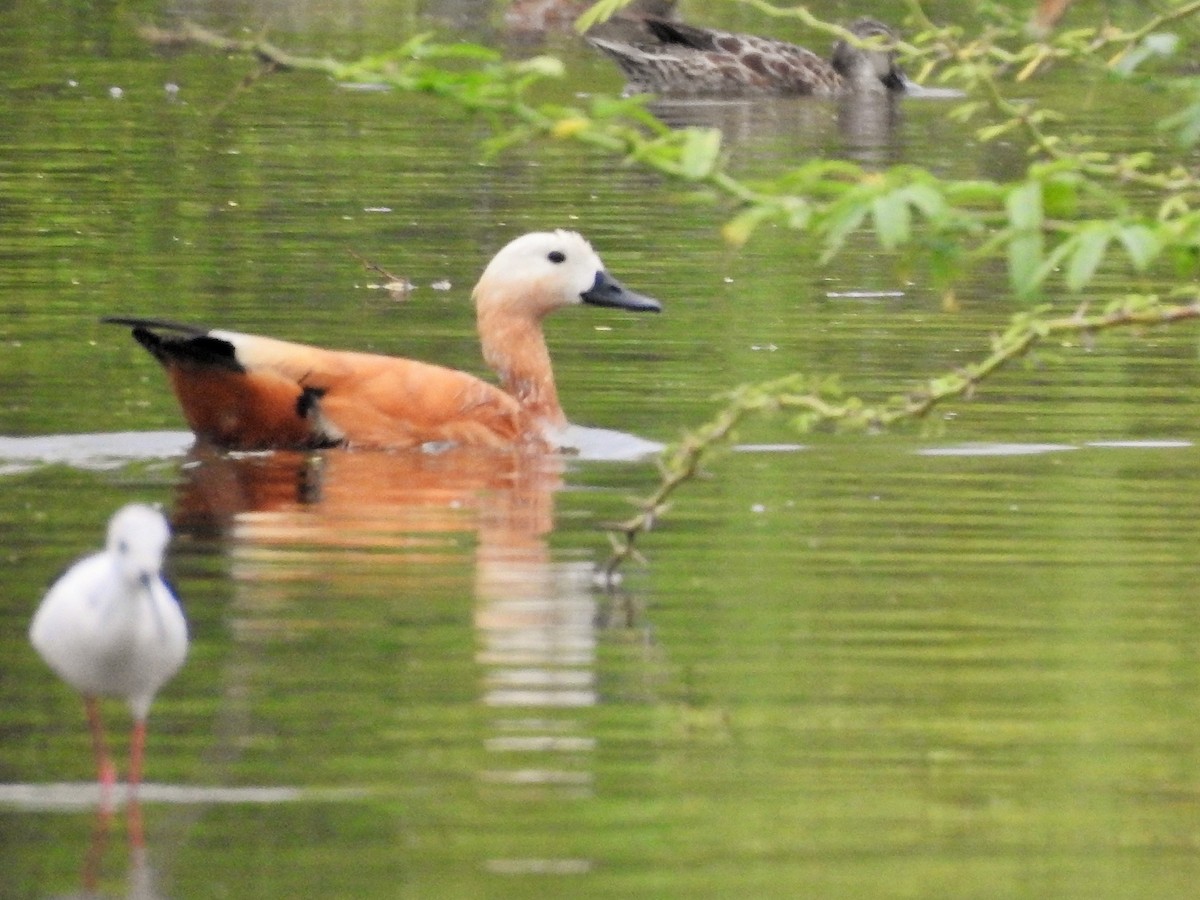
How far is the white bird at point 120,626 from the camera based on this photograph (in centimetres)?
587

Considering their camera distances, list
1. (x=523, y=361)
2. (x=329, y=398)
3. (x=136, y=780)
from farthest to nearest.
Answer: (x=523, y=361) < (x=329, y=398) < (x=136, y=780)

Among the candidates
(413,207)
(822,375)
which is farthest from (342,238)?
(822,375)

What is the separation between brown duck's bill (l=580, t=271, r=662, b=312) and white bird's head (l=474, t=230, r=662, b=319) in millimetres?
21

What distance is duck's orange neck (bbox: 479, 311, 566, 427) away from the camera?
11.3 metres

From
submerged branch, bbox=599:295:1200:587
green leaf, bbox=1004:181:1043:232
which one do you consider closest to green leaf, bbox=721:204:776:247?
green leaf, bbox=1004:181:1043:232

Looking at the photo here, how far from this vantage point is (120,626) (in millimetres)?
6000

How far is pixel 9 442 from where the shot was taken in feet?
34.3

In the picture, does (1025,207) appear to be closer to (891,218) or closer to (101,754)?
(891,218)

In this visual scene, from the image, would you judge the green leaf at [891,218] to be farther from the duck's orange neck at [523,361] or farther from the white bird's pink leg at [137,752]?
the duck's orange neck at [523,361]

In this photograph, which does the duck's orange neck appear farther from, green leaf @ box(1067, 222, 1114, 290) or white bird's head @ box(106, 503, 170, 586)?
green leaf @ box(1067, 222, 1114, 290)

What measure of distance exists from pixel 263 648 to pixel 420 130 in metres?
16.7

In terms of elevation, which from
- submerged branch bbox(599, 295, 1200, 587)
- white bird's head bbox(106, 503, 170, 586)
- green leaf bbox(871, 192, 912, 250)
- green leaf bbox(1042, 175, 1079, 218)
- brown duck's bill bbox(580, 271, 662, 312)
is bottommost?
white bird's head bbox(106, 503, 170, 586)

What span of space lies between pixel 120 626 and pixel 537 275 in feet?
19.0

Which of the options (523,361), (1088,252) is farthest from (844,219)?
(523,361)
